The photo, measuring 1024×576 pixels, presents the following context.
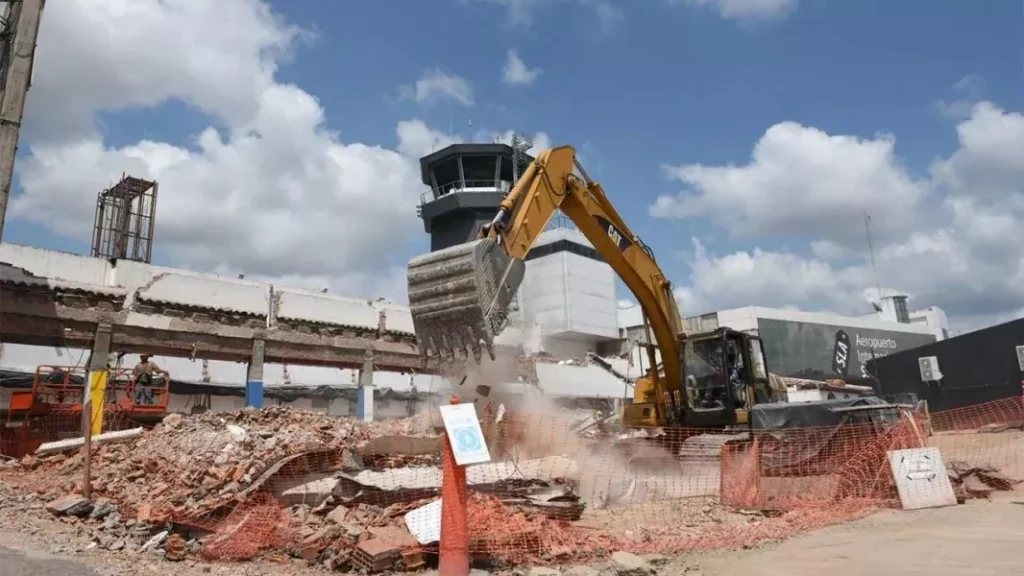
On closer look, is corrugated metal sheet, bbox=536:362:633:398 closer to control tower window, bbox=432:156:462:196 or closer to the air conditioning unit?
the air conditioning unit

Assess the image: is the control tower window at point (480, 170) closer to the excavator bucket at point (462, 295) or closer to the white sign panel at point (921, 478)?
the excavator bucket at point (462, 295)

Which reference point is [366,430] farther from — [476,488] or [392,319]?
[392,319]

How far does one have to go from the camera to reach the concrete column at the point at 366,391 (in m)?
27.4

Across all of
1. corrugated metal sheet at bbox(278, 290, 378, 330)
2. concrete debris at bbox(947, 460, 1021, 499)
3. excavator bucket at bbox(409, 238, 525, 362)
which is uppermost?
corrugated metal sheet at bbox(278, 290, 378, 330)

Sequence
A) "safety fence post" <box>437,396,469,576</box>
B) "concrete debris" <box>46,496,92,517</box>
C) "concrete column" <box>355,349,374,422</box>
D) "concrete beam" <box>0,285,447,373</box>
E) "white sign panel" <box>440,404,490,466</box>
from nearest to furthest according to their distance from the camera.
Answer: "white sign panel" <box>440,404,490,466</box>, "safety fence post" <box>437,396,469,576</box>, "concrete debris" <box>46,496,92,517</box>, "concrete beam" <box>0,285,447,373</box>, "concrete column" <box>355,349,374,422</box>

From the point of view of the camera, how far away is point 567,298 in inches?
2060

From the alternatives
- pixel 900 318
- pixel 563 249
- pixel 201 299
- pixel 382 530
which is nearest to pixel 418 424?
pixel 382 530

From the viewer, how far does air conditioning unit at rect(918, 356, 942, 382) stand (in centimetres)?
2717

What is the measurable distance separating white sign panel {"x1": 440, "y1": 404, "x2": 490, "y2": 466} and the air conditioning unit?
28.2m

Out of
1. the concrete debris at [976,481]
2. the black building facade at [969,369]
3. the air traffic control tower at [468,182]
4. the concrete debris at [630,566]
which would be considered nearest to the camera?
the concrete debris at [630,566]

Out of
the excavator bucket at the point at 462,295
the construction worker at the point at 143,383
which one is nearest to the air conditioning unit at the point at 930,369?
the excavator bucket at the point at 462,295

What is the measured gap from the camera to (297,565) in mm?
6367

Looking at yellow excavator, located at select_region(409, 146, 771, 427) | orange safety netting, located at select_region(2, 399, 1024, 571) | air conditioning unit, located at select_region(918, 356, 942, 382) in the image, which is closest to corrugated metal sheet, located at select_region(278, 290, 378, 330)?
orange safety netting, located at select_region(2, 399, 1024, 571)

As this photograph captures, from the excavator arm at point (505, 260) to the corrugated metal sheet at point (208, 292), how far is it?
→ 1932cm
